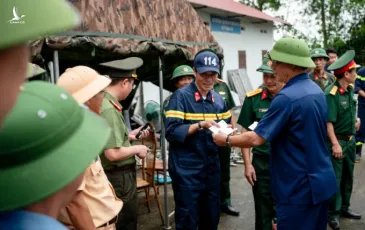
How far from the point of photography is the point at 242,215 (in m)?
5.48

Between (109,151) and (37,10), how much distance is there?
2.30 metres

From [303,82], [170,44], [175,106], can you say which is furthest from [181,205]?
[170,44]

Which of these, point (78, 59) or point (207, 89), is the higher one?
point (78, 59)

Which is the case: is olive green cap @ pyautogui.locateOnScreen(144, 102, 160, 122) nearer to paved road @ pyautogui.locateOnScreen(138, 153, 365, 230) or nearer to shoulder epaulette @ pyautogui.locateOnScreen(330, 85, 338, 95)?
paved road @ pyautogui.locateOnScreen(138, 153, 365, 230)

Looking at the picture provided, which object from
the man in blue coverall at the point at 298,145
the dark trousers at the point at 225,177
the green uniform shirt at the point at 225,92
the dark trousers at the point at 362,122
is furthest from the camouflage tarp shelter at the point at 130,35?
the dark trousers at the point at 362,122

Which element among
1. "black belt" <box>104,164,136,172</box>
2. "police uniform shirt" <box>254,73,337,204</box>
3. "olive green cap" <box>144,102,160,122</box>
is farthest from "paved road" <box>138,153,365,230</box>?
"olive green cap" <box>144,102,160,122</box>

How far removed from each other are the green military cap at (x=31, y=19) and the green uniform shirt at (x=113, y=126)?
7.34 feet

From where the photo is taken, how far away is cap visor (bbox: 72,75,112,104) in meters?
2.24

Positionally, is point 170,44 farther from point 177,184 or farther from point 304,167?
point 304,167

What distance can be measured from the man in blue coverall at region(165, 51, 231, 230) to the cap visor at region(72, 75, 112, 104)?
137cm

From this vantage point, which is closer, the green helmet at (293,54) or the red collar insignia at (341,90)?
the green helmet at (293,54)

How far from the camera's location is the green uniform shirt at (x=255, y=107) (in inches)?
165

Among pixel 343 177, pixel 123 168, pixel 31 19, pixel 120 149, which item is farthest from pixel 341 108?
pixel 31 19

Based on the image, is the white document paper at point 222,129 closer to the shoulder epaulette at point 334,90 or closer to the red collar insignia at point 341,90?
the shoulder epaulette at point 334,90
